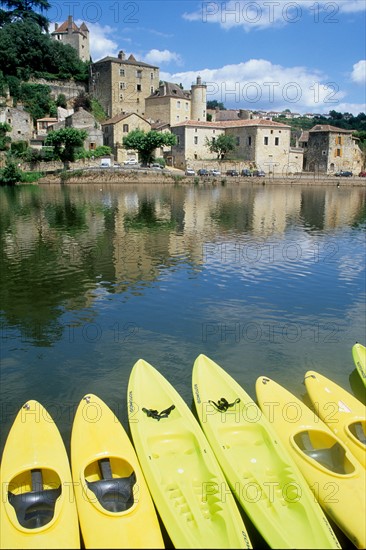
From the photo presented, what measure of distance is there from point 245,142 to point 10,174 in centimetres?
3738

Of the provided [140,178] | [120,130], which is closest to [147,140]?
[140,178]

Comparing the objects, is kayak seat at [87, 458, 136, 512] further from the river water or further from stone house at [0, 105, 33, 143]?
stone house at [0, 105, 33, 143]

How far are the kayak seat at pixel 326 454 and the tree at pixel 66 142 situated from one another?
184ft

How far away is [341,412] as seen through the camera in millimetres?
7883

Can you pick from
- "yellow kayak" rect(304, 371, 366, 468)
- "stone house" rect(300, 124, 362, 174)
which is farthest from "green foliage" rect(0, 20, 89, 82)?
"yellow kayak" rect(304, 371, 366, 468)

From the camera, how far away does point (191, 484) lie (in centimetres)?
610

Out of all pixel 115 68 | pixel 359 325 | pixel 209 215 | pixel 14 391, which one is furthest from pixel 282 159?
pixel 14 391

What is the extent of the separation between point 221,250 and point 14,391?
14.7m

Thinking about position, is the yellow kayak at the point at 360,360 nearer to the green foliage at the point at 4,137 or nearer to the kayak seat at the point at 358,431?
the kayak seat at the point at 358,431

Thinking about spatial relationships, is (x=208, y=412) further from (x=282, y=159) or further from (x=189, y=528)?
(x=282, y=159)

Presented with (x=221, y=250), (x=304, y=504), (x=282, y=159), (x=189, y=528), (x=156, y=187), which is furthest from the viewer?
(x=282, y=159)

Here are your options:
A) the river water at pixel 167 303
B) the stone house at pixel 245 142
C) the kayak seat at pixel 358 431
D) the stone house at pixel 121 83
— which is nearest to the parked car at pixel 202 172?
the stone house at pixel 245 142

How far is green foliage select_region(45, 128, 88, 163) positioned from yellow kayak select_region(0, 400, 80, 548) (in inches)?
2161

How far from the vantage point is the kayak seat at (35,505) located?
5.81 m
